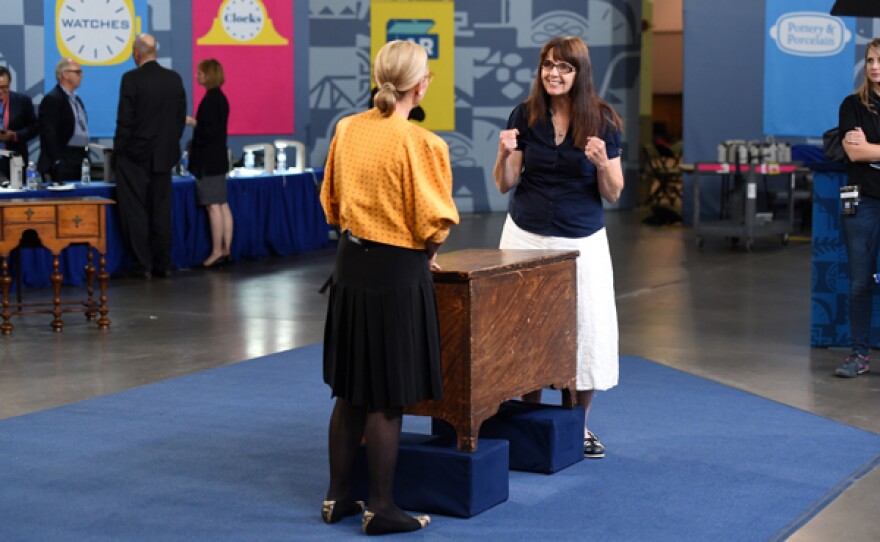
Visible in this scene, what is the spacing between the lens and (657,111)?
75.1ft

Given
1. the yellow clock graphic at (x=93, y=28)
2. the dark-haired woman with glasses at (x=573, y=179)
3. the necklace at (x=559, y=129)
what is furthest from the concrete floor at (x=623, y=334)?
the yellow clock graphic at (x=93, y=28)

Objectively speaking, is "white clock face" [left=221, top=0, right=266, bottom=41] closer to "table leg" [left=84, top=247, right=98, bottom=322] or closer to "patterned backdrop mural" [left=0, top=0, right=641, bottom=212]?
"patterned backdrop mural" [left=0, top=0, right=641, bottom=212]

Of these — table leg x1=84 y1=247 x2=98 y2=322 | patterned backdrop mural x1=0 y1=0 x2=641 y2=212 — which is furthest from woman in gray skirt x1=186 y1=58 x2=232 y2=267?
patterned backdrop mural x1=0 y1=0 x2=641 y2=212

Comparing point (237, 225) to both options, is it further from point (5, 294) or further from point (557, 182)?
point (557, 182)

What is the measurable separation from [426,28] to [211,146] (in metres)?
6.25

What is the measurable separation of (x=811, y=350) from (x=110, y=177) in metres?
5.49

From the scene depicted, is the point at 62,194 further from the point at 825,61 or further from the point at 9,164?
the point at 825,61

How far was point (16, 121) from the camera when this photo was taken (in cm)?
1059

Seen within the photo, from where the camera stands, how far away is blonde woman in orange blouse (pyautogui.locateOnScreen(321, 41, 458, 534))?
3.83 metres

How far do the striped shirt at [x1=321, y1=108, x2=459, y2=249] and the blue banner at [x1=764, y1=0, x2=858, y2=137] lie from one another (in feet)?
35.4

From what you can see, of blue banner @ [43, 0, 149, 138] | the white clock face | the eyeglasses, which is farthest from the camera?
the white clock face

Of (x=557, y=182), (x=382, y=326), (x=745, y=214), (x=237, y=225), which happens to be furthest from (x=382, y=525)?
(x=745, y=214)

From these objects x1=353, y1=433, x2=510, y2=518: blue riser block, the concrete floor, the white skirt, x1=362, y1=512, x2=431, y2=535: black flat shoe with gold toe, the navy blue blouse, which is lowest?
the concrete floor

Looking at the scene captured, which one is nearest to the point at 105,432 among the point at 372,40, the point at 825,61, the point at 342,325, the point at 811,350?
the point at 342,325
